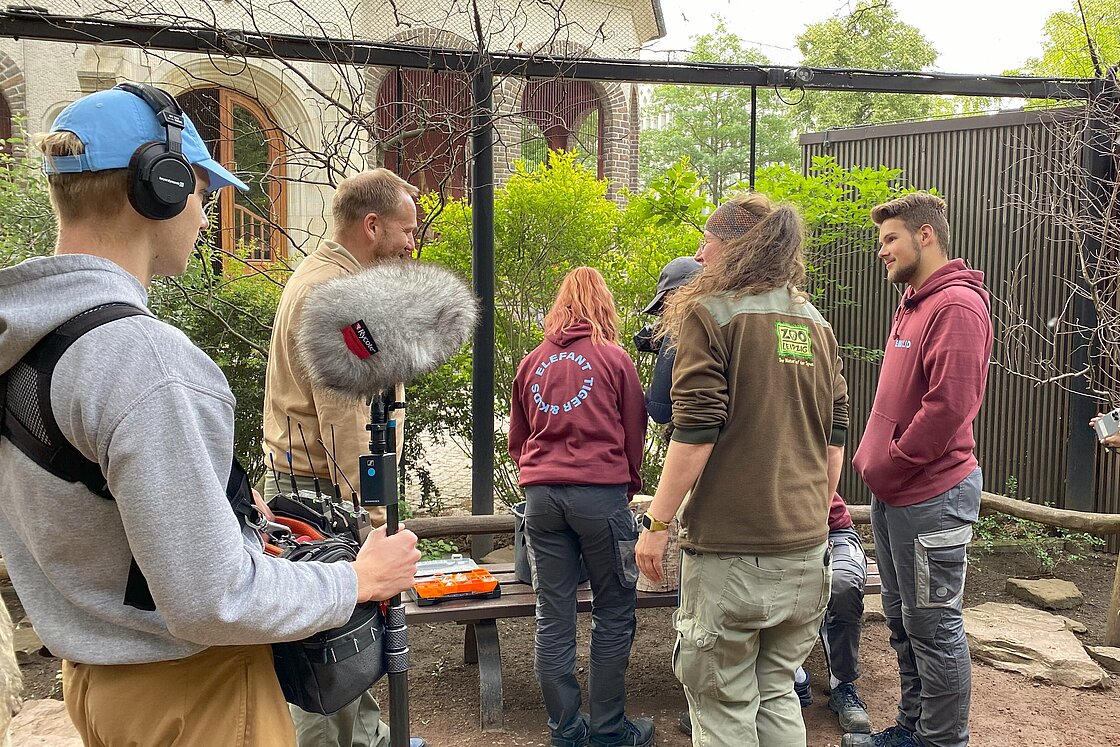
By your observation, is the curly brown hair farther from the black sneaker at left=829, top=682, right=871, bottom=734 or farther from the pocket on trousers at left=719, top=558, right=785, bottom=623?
the black sneaker at left=829, top=682, right=871, bottom=734

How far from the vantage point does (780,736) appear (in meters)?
2.93

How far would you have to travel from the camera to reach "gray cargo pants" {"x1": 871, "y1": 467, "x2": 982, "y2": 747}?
339cm

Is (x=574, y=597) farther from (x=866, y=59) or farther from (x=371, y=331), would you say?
(x=866, y=59)

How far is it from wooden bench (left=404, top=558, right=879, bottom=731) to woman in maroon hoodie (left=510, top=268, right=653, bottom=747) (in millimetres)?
196

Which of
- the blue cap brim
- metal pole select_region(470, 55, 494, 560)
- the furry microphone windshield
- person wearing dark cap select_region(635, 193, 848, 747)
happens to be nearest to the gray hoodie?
the blue cap brim

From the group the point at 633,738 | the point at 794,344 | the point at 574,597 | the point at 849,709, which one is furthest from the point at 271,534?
the point at 849,709

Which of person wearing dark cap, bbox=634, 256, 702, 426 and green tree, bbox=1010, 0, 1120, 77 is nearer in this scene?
person wearing dark cap, bbox=634, 256, 702, 426

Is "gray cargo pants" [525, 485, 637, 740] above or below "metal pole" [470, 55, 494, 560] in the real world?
below

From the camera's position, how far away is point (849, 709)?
398 cm

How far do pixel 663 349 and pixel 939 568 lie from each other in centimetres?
129

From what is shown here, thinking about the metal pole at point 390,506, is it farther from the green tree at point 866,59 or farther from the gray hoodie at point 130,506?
the green tree at point 866,59

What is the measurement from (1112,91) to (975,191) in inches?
46.6

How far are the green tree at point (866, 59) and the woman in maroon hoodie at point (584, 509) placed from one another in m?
27.9

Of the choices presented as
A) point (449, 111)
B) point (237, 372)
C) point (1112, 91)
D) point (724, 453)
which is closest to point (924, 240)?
point (724, 453)
